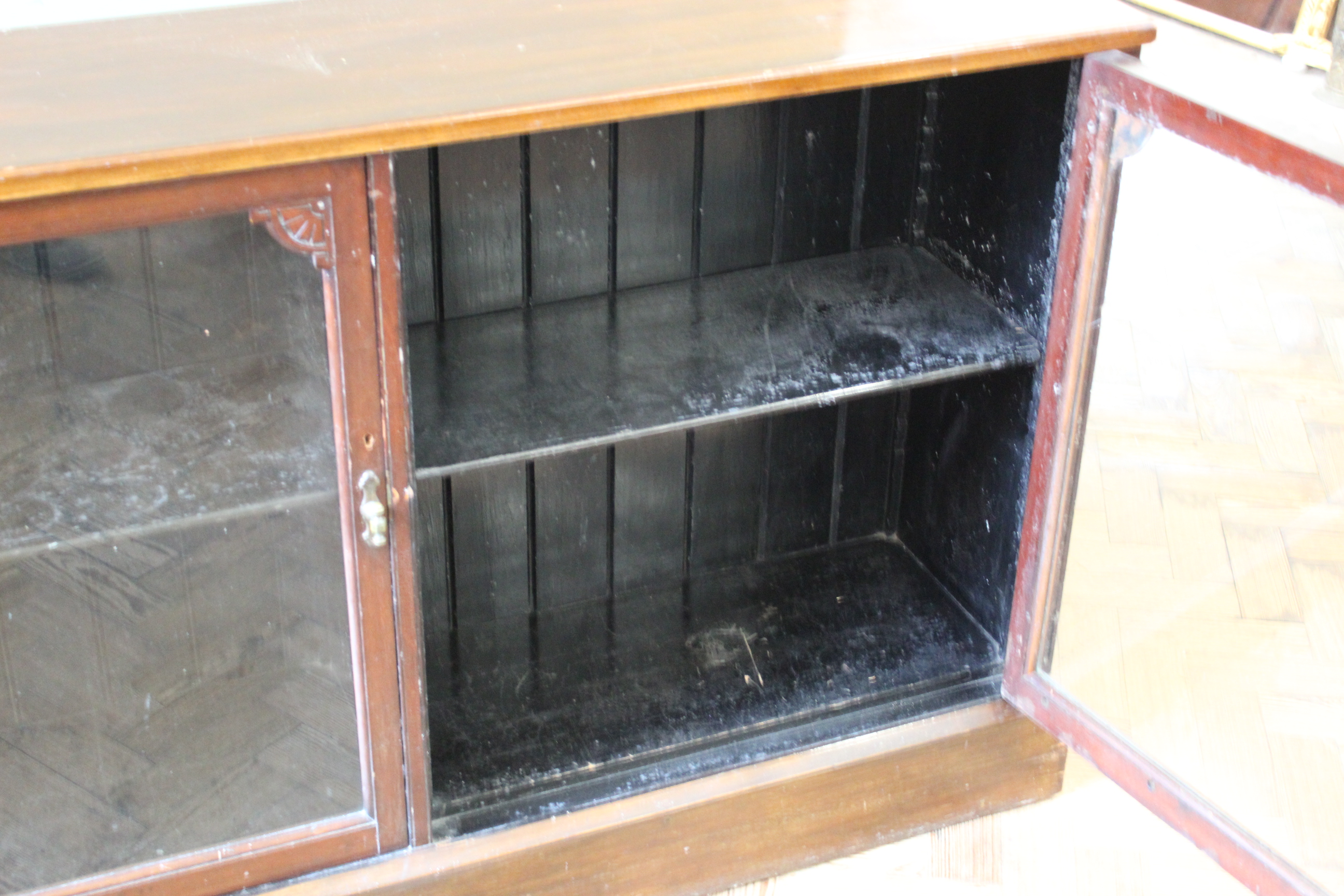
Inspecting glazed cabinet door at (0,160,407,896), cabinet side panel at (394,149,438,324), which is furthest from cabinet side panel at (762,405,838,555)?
glazed cabinet door at (0,160,407,896)

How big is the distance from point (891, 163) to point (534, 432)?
21.5 inches

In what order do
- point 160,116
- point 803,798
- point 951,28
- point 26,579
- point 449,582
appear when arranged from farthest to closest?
point 449,582
point 803,798
point 951,28
point 26,579
point 160,116

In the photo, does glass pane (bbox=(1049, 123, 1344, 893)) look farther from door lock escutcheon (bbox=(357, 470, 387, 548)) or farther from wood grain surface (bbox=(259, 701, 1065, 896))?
door lock escutcheon (bbox=(357, 470, 387, 548))

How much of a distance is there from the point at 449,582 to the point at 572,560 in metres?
0.14

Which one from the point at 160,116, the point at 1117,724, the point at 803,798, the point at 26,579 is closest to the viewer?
the point at 160,116

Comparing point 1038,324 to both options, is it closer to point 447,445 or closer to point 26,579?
point 447,445

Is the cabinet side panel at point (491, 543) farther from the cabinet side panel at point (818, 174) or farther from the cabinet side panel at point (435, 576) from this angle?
the cabinet side panel at point (818, 174)

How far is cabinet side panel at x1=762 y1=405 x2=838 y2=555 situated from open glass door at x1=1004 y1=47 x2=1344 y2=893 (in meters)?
0.35

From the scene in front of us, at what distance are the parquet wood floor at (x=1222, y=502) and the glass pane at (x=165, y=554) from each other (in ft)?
2.26

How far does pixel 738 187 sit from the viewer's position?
1529 millimetres

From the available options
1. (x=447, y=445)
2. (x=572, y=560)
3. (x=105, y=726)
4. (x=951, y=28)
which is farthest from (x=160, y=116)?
(x=572, y=560)

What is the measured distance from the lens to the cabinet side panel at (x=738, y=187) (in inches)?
58.9

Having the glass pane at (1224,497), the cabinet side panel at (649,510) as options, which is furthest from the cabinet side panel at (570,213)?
the glass pane at (1224,497)

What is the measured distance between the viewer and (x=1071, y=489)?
138 centimetres
